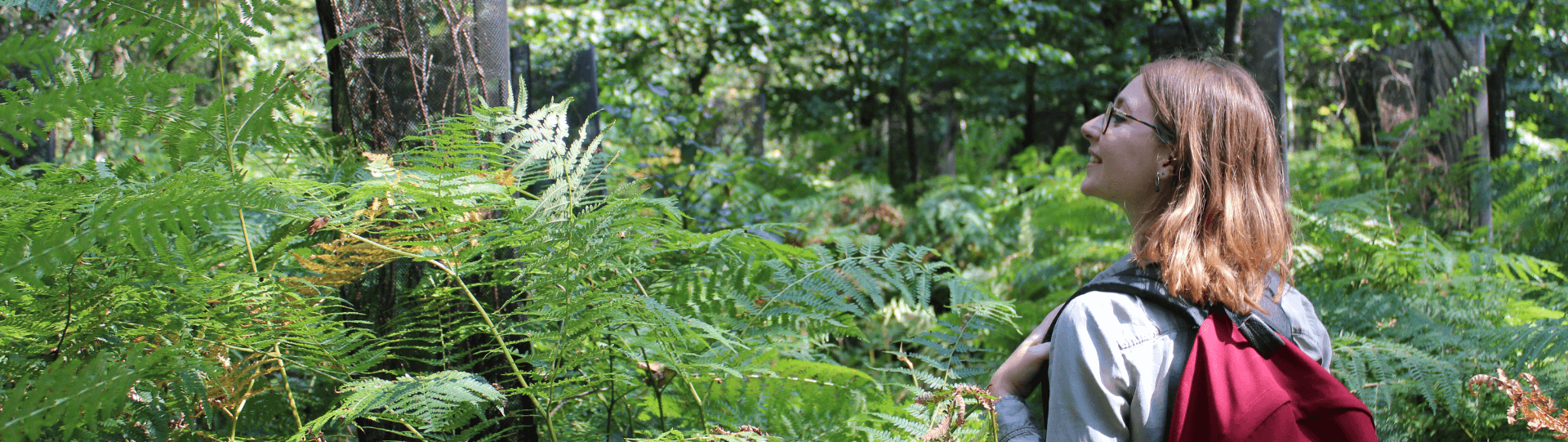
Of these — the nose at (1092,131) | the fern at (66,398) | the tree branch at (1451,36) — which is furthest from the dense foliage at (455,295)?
the tree branch at (1451,36)

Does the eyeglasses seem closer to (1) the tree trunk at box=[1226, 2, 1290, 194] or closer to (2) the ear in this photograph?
(2) the ear

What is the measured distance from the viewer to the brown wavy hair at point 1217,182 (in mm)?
1328

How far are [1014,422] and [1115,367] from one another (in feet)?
0.77

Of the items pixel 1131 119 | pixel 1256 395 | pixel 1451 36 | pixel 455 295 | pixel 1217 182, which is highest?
pixel 1451 36

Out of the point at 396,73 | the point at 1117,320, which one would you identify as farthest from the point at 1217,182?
the point at 396,73

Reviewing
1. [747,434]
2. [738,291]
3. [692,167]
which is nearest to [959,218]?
[692,167]

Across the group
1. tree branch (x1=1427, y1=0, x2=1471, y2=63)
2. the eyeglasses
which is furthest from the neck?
tree branch (x1=1427, y1=0, x2=1471, y2=63)

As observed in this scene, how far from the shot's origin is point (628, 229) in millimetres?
1441

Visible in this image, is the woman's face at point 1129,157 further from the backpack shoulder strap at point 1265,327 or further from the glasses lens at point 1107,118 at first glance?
the backpack shoulder strap at point 1265,327

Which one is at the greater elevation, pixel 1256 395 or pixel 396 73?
pixel 396 73

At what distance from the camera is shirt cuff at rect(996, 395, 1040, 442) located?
134cm

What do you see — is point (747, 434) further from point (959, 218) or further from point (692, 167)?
point (959, 218)

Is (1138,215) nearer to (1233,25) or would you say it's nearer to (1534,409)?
(1534,409)

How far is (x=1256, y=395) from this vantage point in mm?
1124
